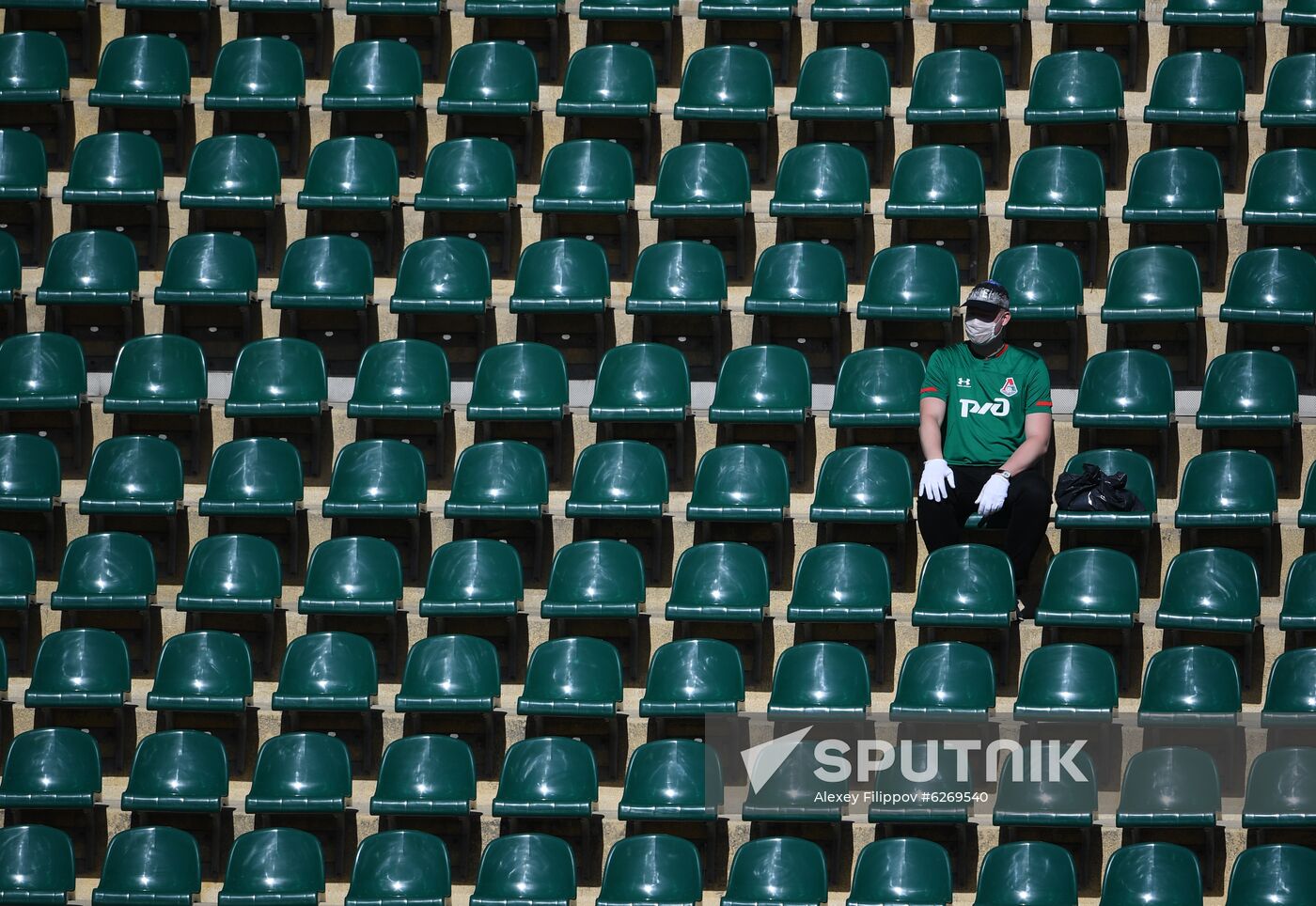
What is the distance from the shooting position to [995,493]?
6004 millimetres

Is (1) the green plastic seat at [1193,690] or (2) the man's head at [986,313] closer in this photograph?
(1) the green plastic seat at [1193,690]

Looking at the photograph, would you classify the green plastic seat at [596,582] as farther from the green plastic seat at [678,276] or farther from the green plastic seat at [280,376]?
the green plastic seat at [280,376]

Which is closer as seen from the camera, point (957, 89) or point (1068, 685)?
point (1068, 685)

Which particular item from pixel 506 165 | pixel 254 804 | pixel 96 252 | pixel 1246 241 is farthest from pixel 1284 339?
pixel 96 252

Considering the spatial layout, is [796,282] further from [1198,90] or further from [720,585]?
[1198,90]

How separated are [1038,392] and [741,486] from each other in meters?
1.01

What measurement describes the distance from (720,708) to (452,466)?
4.65 feet

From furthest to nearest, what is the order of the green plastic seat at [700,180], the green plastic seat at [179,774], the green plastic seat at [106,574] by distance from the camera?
1. the green plastic seat at [700,180]
2. the green plastic seat at [106,574]
3. the green plastic seat at [179,774]

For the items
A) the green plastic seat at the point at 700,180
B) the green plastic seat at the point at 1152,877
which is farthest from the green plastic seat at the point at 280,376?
the green plastic seat at the point at 1152,877

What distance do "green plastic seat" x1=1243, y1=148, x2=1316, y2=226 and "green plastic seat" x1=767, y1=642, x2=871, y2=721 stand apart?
221cm

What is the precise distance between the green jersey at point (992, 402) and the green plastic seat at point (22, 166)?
11.3 feet

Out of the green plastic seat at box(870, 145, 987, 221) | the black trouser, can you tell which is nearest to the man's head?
the black trouser

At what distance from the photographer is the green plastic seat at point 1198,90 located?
7.11 m

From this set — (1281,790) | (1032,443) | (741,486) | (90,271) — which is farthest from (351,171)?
(1281,790)
